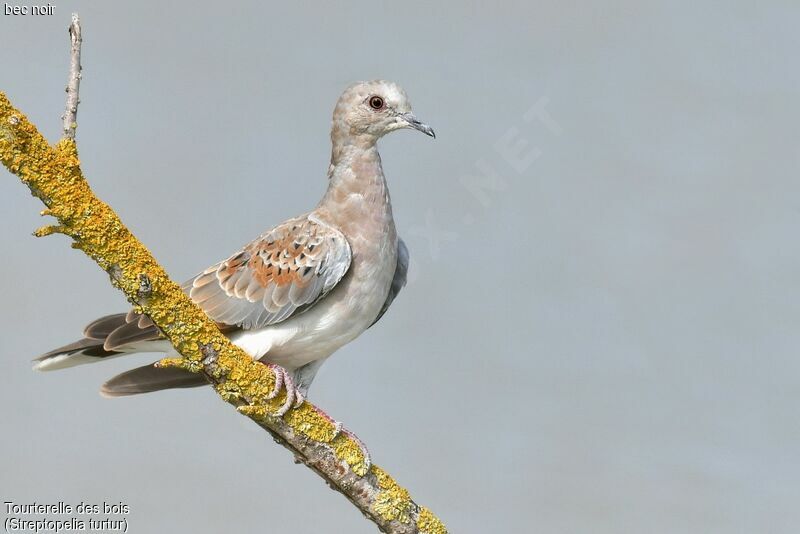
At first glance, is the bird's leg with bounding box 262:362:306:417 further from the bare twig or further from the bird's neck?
the bare twig

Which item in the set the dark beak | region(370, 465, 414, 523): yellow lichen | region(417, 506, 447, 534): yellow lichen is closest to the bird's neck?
Answer: the dark beak

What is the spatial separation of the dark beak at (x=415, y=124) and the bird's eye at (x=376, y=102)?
96 millimetres

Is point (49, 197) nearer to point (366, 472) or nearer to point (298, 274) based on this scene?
point (298, 274)

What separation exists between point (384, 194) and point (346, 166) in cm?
20

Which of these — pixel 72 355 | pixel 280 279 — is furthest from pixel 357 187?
pixel 72 355

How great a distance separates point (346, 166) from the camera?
4766 mm

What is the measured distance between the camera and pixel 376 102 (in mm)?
4715

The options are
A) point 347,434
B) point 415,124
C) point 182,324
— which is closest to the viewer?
point 182,324

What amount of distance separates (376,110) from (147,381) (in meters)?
1.53

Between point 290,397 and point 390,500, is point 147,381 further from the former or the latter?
point 390,500

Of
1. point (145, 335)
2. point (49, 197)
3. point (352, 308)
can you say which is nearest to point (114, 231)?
point (49, 197)

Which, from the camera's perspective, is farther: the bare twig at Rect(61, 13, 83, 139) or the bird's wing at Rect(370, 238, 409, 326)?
the bird's wing at Rect(370, 238, 409, 326)

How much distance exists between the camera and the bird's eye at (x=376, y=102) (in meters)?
4.71

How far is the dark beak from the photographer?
4.67 meters
